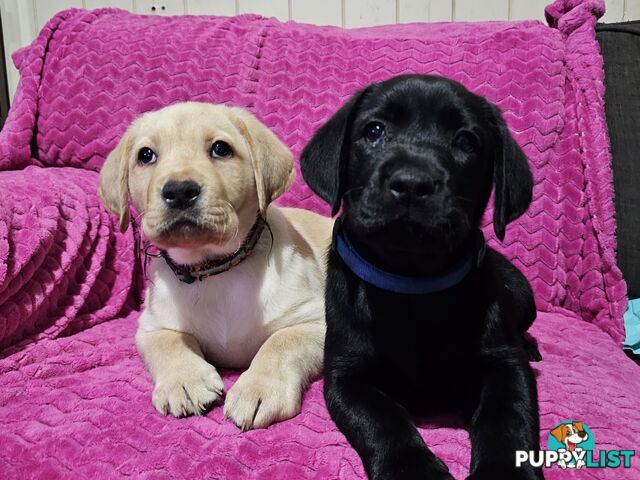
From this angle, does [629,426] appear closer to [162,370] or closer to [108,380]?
→ [162,370]

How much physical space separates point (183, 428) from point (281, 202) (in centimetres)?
129

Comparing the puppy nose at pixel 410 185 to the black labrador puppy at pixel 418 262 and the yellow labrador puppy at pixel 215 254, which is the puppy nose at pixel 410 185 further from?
the yellow labrador puppy at pixel 215 254

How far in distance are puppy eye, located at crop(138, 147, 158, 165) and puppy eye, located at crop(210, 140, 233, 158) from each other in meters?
0.17

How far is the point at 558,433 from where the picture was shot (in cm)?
128

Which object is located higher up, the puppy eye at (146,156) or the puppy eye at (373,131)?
the puppy eye at (373,131)

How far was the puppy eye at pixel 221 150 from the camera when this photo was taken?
1650 millimetres

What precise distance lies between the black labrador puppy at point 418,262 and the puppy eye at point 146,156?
18.1 inches

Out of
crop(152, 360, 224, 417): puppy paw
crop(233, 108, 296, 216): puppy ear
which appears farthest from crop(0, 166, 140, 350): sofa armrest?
crop(233, 108, 296, 216): puppy ear

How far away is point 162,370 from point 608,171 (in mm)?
1712

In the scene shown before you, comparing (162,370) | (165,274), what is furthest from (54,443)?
(165,274)

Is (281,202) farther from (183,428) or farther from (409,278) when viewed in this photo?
(183,428)

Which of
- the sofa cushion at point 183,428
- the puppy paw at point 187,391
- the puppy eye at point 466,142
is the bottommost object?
the sofa cushion at point 183,428

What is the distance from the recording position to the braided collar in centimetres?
169

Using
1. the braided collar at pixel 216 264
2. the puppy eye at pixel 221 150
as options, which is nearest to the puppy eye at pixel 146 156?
the puppy eye at pixel 221 150
